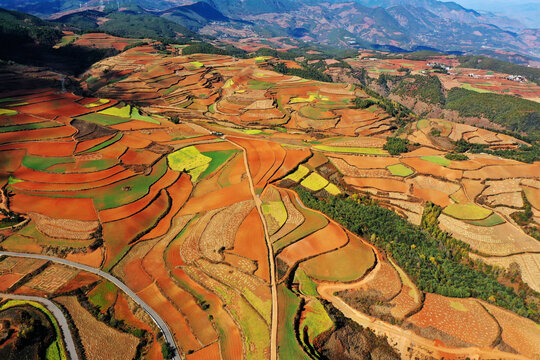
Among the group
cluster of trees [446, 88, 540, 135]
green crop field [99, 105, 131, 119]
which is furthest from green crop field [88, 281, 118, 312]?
cluster of trees [446, 88, 540, 135]

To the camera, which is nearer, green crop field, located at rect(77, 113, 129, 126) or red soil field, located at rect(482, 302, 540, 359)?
red soil field, located at rect(482, 302, 540, 359)

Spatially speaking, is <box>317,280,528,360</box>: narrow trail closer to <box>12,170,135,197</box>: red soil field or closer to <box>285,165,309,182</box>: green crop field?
<box>285,165,309,182</box>: green crop field

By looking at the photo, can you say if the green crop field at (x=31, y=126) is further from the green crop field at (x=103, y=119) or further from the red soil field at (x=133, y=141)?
the red soil field at (x=133, y=141)

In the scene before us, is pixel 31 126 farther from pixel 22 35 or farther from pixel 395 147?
pixel 22 35

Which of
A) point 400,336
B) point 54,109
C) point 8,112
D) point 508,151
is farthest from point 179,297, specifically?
point 508,151

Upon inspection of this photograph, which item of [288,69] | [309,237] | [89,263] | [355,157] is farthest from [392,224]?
[288,69]
